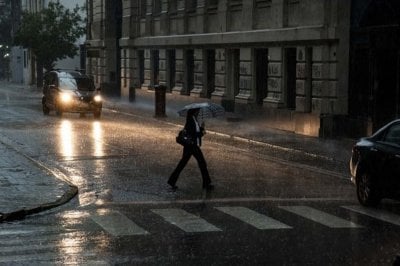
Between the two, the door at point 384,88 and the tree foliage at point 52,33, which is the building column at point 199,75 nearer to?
the door at point 384,88

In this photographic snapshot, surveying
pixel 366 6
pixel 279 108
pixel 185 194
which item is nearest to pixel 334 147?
pixel 366 6

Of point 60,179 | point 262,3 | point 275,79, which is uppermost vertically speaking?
point 262,3

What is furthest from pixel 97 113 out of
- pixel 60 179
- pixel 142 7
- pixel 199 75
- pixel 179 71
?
pixel 60 179

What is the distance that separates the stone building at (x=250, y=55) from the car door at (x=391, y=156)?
12.4m

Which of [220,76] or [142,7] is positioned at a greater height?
[142,7]

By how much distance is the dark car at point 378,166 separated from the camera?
11.6 metres

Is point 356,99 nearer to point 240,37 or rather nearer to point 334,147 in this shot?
point 334,147

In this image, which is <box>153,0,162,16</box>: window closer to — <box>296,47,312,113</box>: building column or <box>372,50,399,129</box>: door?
<box>296,47,312,113</box>: building column

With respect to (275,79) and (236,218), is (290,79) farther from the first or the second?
(236,218)

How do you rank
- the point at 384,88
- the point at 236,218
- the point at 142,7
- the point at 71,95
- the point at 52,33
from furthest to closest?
the point at 52,33 → the point at 142,7 → the point at 71,95 → the point at 384,88 → the point at 236,218

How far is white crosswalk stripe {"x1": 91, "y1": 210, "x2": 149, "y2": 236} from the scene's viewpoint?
33.4ft

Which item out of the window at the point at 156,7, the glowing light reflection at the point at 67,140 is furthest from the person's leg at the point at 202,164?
the window at the point at 156,7

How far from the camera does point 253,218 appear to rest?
1127 centimetres

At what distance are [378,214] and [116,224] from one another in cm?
381
